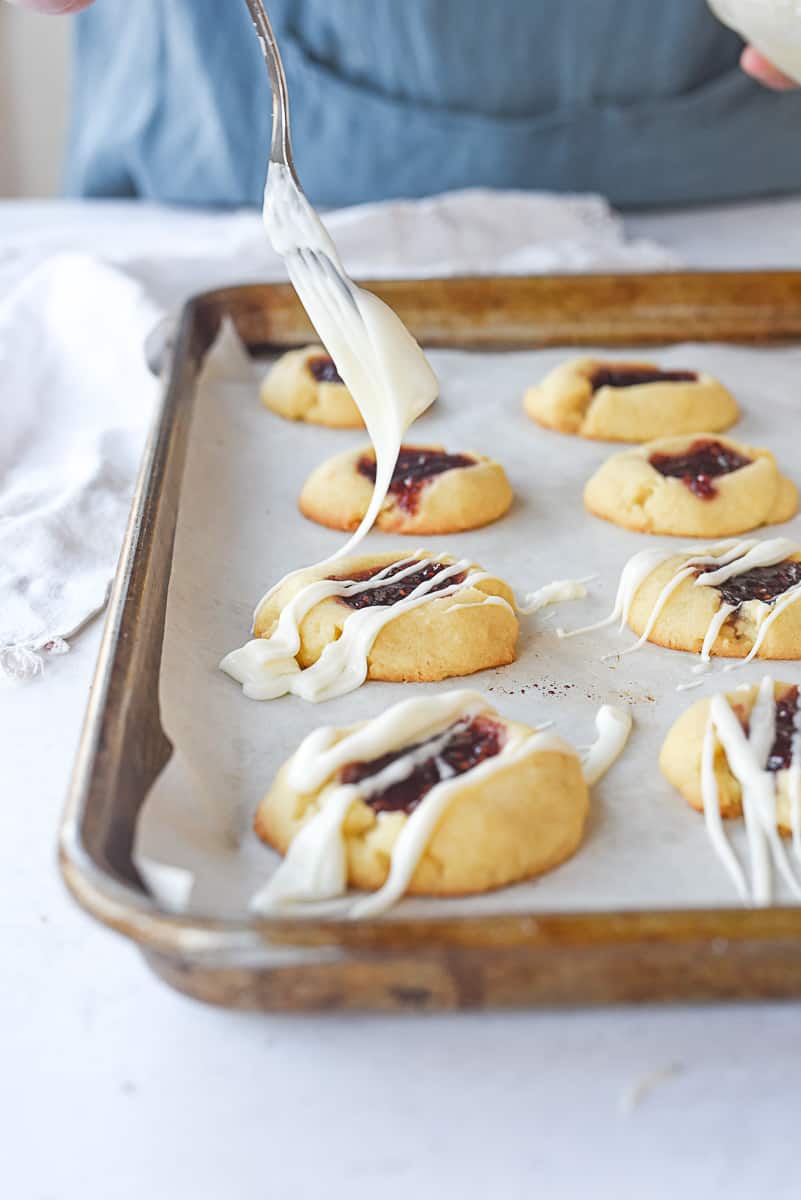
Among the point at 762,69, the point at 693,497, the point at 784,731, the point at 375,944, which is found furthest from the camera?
the point at 762,69

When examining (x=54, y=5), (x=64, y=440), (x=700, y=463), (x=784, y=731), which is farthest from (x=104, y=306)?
(x=784, y=731)

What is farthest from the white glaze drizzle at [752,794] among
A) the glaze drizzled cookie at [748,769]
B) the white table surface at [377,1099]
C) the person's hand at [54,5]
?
the person's hand at [54,5]

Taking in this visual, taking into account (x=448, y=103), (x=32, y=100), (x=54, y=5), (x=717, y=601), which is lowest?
(x=32, y=100)

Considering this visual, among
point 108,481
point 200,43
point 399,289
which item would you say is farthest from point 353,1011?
point 200,43

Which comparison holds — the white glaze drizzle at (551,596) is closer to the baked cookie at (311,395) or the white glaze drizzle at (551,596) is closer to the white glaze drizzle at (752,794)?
the white glaze drizzle at (752,794)

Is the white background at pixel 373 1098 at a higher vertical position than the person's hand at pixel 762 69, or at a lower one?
lower

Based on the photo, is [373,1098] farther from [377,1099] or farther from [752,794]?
[752,794]
